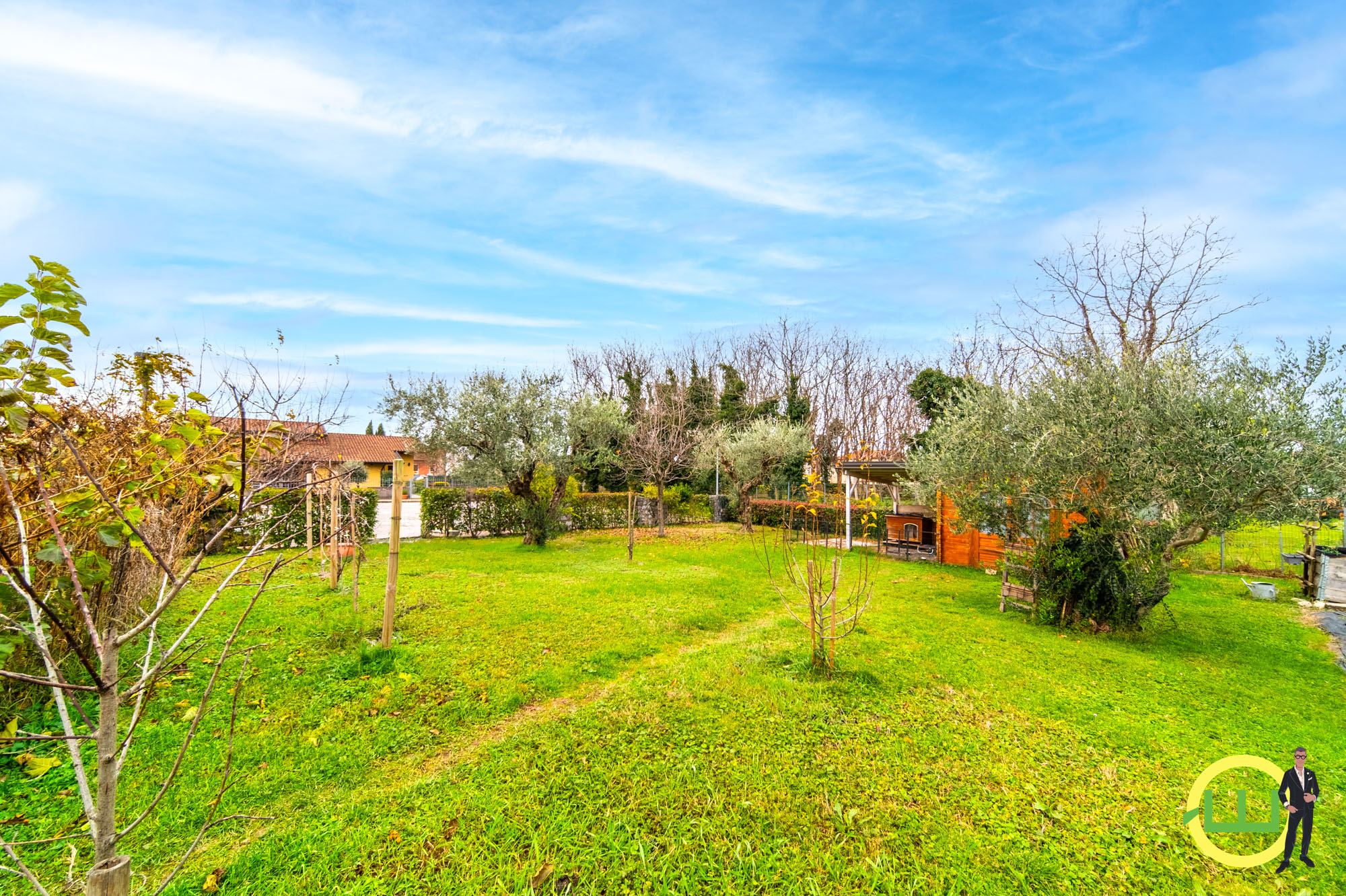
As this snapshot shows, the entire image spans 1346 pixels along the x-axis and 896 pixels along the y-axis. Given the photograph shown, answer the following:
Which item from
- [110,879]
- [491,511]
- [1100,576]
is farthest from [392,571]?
[491,511]

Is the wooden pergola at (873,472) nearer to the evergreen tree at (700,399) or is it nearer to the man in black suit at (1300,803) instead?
the man in black suit at (1300,803)

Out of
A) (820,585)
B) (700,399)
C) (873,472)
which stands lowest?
(820,585)

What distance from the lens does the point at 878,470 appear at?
49.7 feet

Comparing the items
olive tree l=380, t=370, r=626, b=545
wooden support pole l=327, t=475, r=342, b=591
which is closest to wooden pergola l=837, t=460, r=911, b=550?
olive tree l=380, t=370, r=626, b=545

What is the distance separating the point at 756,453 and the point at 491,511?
9286mm

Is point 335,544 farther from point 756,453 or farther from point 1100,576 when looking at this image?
point 756,453

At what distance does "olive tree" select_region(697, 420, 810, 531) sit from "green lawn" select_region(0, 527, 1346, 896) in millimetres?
12383

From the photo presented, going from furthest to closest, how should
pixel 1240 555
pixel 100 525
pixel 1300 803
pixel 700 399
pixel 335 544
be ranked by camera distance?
pixel 700 399
pixel 1240 555
pixel 335 544
pixel 1300 803
pixel 100 525

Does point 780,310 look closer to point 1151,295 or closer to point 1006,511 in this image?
point 1151,295

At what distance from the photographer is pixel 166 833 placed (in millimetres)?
2975

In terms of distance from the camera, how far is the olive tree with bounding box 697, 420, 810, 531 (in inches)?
768

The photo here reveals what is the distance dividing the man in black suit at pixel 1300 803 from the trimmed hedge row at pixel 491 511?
49.8ft

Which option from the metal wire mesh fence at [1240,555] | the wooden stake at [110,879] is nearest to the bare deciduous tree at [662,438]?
the metal wire mesh fence at [1240,555]

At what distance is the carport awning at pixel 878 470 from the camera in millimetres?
13633
